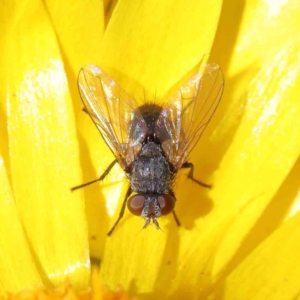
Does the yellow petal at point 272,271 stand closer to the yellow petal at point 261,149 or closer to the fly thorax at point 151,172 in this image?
the yellow petal at point 261,149

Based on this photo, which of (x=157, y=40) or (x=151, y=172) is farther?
(x=151, y=172)

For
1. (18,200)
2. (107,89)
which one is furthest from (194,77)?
(18,200)

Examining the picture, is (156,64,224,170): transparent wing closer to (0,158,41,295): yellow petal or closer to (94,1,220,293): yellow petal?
(94,1,220,293): yellow petal

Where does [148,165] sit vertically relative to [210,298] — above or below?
above

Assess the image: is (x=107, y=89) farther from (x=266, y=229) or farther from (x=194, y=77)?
(x=266, y=229)

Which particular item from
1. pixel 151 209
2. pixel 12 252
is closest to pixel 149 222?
pixel 151 209

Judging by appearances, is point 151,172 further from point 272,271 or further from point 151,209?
point 272,271
